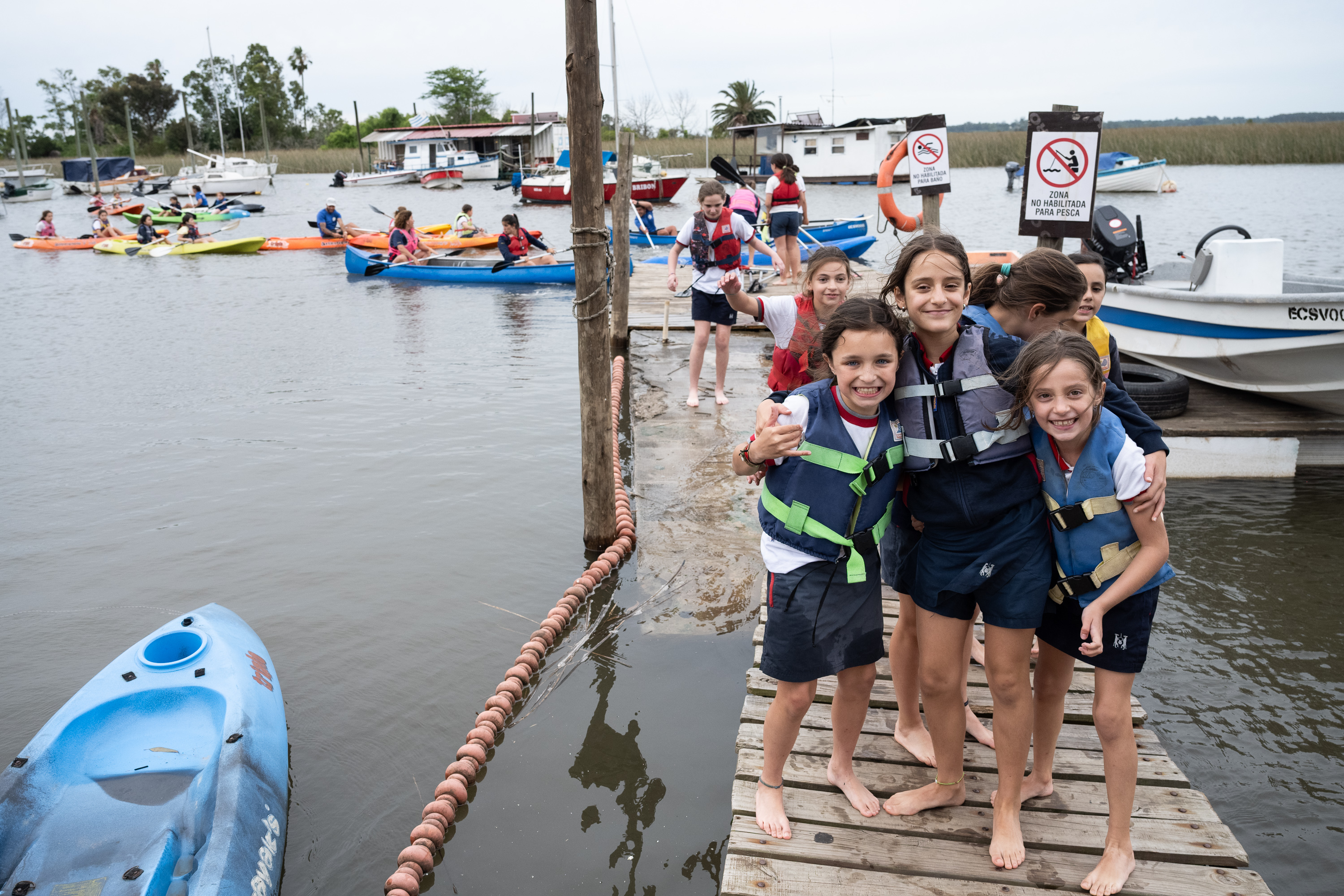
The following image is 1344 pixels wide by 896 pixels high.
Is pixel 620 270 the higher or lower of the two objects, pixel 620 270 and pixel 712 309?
the higher

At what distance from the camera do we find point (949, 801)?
109 inches

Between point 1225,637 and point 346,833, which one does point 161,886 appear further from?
point 1225,637

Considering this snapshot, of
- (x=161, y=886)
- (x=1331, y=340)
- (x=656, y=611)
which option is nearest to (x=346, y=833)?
(x=161, y=886)

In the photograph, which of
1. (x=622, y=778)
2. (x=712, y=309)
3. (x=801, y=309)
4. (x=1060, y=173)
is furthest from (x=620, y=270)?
(x=622, y=778)

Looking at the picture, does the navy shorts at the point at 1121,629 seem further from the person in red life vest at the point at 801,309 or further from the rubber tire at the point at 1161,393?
the rubber tire at the point at 1161,393

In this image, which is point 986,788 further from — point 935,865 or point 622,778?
point 622,778

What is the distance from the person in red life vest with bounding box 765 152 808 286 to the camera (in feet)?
37.8

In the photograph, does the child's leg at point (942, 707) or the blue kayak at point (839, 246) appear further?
the blue kayak at point (839, 246)

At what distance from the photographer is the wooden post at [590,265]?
4.95 metres

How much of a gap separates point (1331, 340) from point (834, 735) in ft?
20.2

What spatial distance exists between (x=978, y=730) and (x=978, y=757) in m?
0.14

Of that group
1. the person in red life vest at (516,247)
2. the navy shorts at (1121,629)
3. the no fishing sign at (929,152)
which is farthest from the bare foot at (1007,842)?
the person in red life vest at (516,247)

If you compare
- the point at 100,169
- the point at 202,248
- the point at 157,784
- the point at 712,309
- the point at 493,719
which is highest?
the point at 100,169

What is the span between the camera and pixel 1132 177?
37656mm
